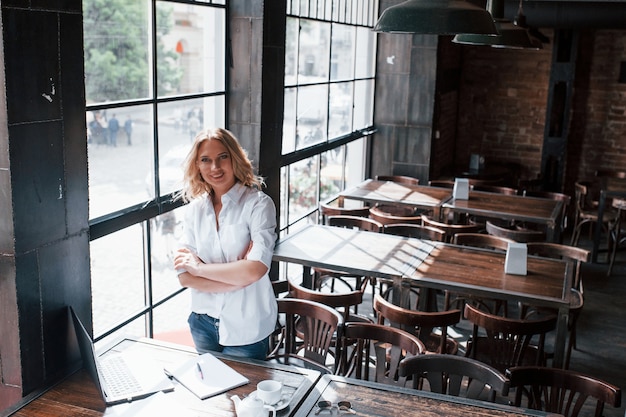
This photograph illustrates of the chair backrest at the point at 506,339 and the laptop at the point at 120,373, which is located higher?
the laptop at the point at 120,373

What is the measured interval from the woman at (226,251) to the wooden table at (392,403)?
0.50 m

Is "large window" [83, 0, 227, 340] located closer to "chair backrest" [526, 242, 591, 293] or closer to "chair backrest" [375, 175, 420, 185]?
"chair backrest" [526, 242, 591, 293]

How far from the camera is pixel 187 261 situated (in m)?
3.16

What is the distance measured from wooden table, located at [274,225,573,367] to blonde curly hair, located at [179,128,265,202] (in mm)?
1576

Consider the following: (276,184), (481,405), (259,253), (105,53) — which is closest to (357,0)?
(276,184)

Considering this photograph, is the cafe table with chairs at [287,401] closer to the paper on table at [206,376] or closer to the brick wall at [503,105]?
the paper on table at [206,376]

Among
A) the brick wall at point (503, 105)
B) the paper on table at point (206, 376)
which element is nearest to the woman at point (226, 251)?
the paper on table at point (206, 376)

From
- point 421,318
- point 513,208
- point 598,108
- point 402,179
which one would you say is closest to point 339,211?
point 513,208

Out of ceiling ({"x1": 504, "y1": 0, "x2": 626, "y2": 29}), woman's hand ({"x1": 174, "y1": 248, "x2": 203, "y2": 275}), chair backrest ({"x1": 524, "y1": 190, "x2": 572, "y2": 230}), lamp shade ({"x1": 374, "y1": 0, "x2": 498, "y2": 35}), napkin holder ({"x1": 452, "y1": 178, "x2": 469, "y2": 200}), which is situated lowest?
chair backrest ({"x1": 524, "y1": 190, "x2": 572, "y2": 230})

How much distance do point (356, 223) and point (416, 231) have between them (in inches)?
20.4

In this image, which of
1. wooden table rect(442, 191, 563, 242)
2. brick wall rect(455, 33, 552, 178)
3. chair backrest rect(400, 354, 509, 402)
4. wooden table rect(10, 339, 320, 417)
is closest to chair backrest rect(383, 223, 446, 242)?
wooden table rect(442, 191, 563, 242)

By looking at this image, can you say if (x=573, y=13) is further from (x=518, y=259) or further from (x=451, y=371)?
(x=451, y=371)

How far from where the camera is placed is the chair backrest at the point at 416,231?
561 cm

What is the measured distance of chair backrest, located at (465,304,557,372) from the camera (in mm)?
3904
